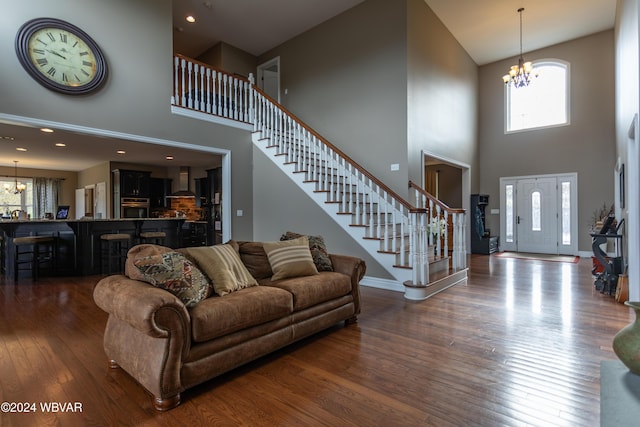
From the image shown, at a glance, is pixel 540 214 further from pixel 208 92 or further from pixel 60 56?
pixel 60 56

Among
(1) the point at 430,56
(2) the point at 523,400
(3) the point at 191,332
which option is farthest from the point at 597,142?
(3) the point at 191,332

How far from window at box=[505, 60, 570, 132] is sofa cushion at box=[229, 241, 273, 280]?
27.7 ft

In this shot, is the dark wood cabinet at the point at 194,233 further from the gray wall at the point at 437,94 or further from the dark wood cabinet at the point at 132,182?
the gray wall at the point at 437,94

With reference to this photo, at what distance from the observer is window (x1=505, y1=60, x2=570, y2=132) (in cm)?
821

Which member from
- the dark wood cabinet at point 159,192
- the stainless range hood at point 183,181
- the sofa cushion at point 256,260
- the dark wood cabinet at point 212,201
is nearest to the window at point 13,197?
the dark wood cabinet at point 159,192

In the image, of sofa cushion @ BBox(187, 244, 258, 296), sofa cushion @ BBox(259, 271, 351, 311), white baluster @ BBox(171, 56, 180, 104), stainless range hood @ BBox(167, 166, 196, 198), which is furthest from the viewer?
stainless range hood @ BBox(167, 166, 196, 198)

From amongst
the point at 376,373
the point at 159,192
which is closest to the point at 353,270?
the point at 376,373

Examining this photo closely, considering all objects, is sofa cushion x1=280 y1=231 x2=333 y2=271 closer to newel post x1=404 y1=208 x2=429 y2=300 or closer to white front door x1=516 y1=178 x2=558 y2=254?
newel post x1=404 y1=208 x2=429 y2=300

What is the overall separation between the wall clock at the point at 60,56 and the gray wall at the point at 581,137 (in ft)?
30.2

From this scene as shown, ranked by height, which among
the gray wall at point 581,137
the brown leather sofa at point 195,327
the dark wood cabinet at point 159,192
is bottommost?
the brown leather sofa at point 195,327

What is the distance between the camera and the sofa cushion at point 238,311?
6.85 ft

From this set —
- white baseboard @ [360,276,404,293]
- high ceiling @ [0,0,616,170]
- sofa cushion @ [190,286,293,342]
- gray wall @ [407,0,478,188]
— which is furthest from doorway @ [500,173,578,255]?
sofa cushion @ [190,286,293,342]

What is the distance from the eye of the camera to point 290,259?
3.19 metres

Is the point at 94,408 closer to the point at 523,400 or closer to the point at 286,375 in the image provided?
the point at 286,375
